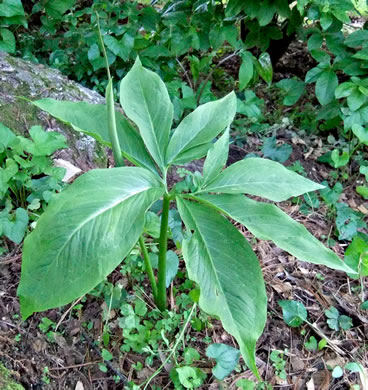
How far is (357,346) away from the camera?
58.7 inches

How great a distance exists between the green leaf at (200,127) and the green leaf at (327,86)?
49.1 inches

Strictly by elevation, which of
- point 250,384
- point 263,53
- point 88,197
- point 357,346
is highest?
point 88,197

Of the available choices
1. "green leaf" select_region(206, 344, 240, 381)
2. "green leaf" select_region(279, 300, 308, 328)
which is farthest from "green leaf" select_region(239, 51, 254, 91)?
"green leaf" select_region(206, 344, 240, 381)

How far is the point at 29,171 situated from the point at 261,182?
1.04m

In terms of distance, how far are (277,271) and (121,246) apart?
1.00m

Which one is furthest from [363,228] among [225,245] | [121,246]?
[121,246]

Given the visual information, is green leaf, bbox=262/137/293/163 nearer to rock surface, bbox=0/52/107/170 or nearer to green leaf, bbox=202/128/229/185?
rock surface, bbox=0/52/107/170

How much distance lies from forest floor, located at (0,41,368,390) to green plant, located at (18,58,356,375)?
0.26m

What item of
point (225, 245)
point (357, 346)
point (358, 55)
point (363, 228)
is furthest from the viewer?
point (358, 55)

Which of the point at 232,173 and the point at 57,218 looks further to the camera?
the point at 232,173

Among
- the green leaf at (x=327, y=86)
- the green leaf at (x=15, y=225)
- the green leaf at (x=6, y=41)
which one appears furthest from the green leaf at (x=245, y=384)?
the green leaf at (x=6, y=41)

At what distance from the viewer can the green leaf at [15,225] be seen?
4.75ft

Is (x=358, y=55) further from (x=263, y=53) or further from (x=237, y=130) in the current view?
(x=237, y=130)

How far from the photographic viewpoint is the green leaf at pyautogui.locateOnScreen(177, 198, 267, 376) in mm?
965
